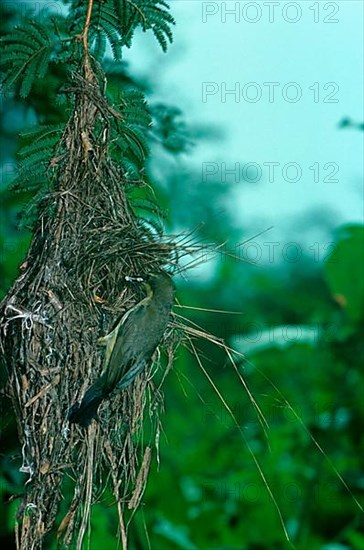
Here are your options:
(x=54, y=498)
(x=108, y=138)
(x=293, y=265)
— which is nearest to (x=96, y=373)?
(x=54, y=498)

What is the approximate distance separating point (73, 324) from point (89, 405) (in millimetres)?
140

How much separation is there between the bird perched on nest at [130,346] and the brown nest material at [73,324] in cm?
5

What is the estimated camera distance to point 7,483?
7.15ft

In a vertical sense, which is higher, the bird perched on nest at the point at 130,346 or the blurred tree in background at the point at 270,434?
the bird perched on nest at the point at 130,346

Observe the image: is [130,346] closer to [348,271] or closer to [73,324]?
[73,324]

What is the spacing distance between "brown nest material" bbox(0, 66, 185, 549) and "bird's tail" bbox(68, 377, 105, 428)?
0.04 meters

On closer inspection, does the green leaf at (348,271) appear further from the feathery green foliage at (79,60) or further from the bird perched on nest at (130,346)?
the bird perched on nest at (130,346)

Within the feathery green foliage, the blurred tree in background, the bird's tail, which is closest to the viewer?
the bird's tail

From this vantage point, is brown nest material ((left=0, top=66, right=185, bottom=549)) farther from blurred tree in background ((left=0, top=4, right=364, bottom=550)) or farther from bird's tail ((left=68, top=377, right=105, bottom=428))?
blurred tree in background ((left=0, top=4, right=364, bottom=550))

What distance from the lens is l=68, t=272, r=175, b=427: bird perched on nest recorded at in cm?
127

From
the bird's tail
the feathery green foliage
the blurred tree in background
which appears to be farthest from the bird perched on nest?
the blurred tree in background

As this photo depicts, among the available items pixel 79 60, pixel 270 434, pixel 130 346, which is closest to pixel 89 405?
pixel 130 346

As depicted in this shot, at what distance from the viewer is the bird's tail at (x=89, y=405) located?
1265 millimetres

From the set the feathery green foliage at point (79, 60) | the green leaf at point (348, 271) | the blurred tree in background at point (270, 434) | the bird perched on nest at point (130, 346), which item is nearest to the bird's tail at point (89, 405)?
the bird perched on nest at point (130, 346)
